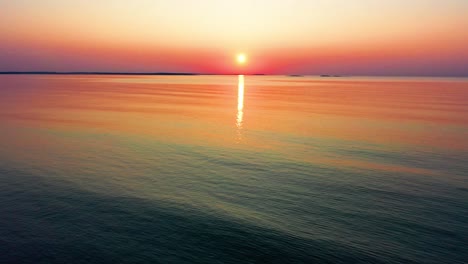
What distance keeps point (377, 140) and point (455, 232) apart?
2720cm

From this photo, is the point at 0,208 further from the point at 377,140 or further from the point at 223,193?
the point at 377,140

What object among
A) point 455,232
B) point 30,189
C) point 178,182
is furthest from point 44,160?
point 455,232

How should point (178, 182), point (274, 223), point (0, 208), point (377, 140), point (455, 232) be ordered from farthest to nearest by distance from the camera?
point (377, 140) < point (178, 182) < point (0, 208) < point (274, 223) < point (455, 232)

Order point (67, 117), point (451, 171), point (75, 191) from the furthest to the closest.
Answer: point (67, 117) < point (451, 171) < point (75, 191)

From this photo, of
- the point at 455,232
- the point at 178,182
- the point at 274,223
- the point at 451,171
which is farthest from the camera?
the point at 451,171

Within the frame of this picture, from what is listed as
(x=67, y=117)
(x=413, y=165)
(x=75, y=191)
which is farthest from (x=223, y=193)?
(x=67, y=117)

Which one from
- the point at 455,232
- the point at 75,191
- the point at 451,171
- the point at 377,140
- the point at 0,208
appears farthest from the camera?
the point at 377,140

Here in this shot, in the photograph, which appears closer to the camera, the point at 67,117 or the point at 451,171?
the point at 451,171

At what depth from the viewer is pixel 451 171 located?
31.1 meters

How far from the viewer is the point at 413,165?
109 feet

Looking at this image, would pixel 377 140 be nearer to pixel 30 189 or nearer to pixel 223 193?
pixel 223 193

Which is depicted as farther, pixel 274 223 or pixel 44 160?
pixel 44 160

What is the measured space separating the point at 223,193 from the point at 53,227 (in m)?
11.5

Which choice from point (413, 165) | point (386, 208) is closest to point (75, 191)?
point (386, 208)
